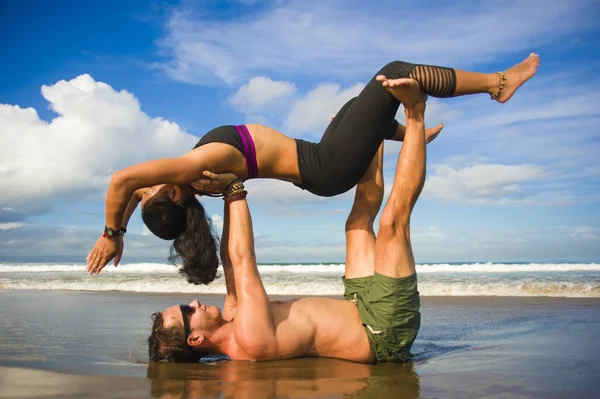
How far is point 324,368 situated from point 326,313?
466mm

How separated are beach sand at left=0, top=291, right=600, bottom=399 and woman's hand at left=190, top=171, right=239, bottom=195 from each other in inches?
54.4

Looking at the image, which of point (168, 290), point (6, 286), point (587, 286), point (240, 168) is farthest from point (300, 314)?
point (6, 286)

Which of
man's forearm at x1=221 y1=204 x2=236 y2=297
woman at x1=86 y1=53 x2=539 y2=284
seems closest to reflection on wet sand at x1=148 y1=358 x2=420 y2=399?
man's forearm at x1=221 y1=204 x2=236 y2=297

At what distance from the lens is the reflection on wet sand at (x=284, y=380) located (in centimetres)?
276

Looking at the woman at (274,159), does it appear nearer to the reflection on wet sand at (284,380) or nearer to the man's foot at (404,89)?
the man's foot at (404,89)

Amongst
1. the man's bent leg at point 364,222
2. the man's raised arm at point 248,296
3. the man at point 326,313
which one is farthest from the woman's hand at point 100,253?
the man's bent leg at point 364,222

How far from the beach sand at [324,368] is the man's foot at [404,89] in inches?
80.1

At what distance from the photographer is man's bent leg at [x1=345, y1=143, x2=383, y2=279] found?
4.34 meters

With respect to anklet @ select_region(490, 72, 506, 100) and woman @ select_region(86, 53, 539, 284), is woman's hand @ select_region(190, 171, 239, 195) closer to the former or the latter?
woman @ select_region(86, 53, 539, 284)

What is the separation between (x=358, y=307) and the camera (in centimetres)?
401

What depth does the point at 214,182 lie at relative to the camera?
3.85 meters

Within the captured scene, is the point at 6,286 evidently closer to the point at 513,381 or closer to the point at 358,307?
the point at 358,307

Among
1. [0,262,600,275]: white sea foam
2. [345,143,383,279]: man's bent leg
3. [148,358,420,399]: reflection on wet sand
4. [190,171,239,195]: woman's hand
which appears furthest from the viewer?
[0,262,600,275]: white sea foam

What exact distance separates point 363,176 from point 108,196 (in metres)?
2.16
